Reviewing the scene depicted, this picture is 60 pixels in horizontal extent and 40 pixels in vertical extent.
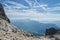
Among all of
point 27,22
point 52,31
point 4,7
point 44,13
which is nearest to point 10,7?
point 4,7

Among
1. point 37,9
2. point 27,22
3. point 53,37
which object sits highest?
point 37,9

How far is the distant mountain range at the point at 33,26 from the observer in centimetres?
518

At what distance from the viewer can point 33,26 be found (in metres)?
5.20

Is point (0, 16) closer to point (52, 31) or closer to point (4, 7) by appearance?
point (4, 7)

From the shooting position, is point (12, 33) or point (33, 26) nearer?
point (12, 33)

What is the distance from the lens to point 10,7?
5.21 meters

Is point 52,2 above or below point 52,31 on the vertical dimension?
above

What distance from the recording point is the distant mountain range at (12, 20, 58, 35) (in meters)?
5.18

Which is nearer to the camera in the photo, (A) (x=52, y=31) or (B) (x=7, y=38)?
(B) (x=7, y=38)

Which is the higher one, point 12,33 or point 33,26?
point 33,26

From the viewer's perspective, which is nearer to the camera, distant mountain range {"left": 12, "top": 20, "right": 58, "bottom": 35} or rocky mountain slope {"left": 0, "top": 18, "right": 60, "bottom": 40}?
rocky mountain slope {"left": 0, "top": 18, "right": 60, "bottom": 40}

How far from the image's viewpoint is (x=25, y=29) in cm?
518

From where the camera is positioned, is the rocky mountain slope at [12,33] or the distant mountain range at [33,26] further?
the distant mountain range at [33,26]

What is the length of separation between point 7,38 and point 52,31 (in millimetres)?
1335
